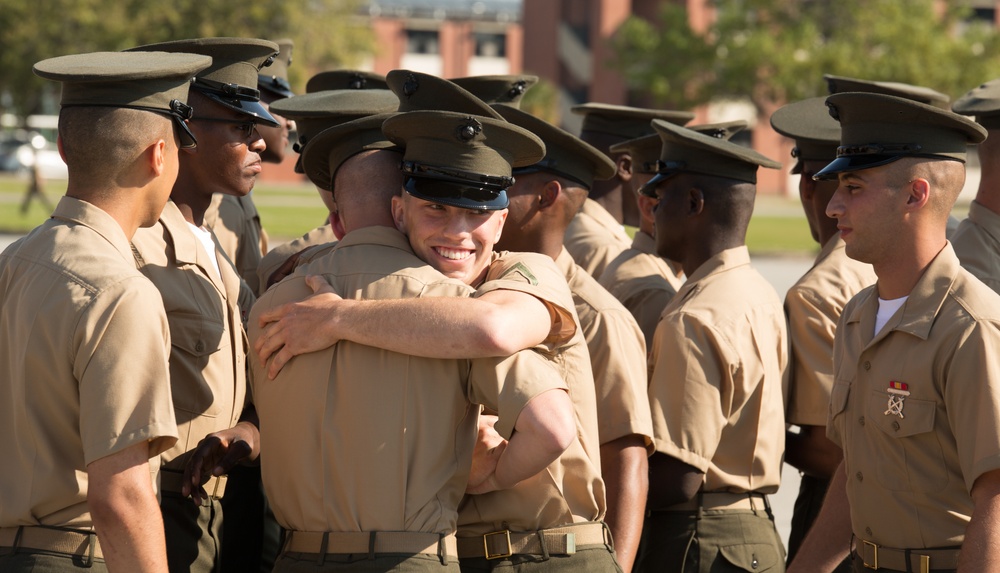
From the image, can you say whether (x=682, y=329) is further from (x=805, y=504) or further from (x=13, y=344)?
(x=13, y=344)

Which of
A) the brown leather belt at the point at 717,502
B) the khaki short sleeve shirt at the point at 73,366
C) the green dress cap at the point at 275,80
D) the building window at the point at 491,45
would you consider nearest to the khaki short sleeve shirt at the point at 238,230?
the green dress cap at the point at 275,80

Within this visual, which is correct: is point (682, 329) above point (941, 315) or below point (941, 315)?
below

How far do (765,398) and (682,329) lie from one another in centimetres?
41

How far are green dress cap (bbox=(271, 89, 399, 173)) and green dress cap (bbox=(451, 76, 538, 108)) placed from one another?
0.39m

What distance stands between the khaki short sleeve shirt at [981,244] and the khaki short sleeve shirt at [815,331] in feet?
1.30

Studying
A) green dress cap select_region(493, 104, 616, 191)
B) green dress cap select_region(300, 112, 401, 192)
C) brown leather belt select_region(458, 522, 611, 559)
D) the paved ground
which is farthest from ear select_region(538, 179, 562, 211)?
the paved ground

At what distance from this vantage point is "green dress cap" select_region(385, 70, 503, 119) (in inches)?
131

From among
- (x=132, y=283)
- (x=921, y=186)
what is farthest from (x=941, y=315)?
(x=132, y=283)

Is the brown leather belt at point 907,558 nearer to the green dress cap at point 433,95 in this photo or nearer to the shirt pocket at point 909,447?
the shirt pocket at point 909,447

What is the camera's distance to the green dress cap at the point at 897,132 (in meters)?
3.54

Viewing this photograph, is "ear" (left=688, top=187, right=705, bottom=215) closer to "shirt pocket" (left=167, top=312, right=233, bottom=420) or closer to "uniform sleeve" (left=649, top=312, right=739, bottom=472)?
"uniform sleeve" (left=649, top=312, right=739, bottom=472)

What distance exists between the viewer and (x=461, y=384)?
122 inches

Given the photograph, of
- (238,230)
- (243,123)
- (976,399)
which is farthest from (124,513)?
(238,230)

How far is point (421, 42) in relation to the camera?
66.6 m
